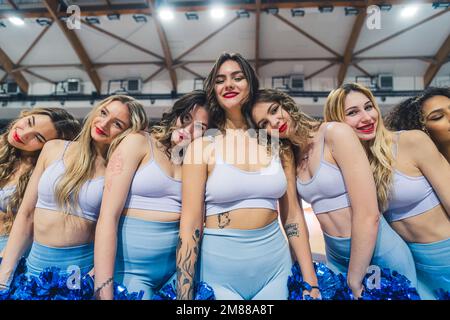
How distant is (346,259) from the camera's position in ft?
4.56

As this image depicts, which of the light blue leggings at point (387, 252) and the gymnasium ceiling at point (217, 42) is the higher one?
the gymnasium ceiling at point (217, 42)

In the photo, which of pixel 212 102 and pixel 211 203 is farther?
pixel 212 102

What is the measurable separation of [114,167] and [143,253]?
0.41 meters

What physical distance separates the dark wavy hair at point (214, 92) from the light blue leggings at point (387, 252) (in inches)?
30.4

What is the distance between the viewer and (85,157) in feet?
4.59

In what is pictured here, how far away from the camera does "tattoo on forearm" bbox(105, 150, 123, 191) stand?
51.0 inches

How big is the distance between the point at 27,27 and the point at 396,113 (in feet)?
28.8

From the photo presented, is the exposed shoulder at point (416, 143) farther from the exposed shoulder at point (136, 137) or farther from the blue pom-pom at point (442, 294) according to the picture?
the exposed shoulder at point (136, 137)

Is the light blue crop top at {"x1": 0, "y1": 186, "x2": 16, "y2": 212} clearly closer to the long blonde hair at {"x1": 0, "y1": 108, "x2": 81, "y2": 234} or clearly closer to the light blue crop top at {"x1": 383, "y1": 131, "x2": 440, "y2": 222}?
the long blonde hair at {"x1": 0, "y1": 108, "x2": 81, "y2": 234}

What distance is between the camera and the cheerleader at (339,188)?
1275mm

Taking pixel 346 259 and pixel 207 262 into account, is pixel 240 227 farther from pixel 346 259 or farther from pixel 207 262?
pixel 346 259

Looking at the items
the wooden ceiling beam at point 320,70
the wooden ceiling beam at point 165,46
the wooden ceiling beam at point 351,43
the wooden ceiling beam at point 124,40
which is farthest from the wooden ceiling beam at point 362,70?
the wooden ceiling beam at point 124,40

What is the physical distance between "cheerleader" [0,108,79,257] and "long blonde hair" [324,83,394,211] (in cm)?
145

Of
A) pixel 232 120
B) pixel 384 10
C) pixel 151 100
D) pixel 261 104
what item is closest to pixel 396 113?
pixel 261 104
